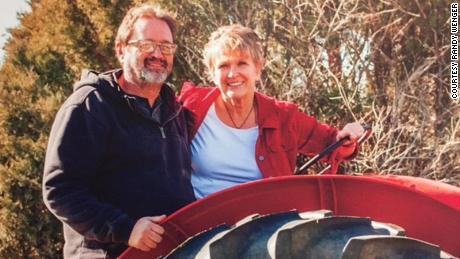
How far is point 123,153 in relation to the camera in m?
2.65

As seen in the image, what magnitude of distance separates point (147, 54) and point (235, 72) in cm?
44

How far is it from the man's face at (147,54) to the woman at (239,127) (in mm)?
335

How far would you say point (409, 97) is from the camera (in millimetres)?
7953

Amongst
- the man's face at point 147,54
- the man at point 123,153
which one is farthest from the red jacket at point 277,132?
the man's face at point 147,54

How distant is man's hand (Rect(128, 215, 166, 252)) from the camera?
7.59 ft

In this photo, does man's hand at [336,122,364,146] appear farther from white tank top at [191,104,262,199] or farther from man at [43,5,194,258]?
man at [43,5,194,258]

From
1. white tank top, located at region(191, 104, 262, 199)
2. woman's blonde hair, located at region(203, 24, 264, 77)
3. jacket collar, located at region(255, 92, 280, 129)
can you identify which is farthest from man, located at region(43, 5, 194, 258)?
jacket collar, located at region(255, 92, 280, 129)

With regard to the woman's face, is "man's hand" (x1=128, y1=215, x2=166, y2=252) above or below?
below

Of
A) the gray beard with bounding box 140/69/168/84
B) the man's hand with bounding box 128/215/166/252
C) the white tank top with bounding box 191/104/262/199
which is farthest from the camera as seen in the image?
the white tank top with bounding box 191/104/262/199

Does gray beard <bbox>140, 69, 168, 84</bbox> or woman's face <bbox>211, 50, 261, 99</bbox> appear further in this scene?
woman's face <bbox>211, 50, 261, 99</bbox>

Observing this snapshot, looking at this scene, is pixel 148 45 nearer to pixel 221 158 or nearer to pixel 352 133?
pixel 221 158

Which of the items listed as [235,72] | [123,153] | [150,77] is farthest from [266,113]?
[123,153]

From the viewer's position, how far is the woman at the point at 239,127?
121 inches

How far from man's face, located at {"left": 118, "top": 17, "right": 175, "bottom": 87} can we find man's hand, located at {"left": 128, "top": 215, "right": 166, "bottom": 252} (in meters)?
0.71
